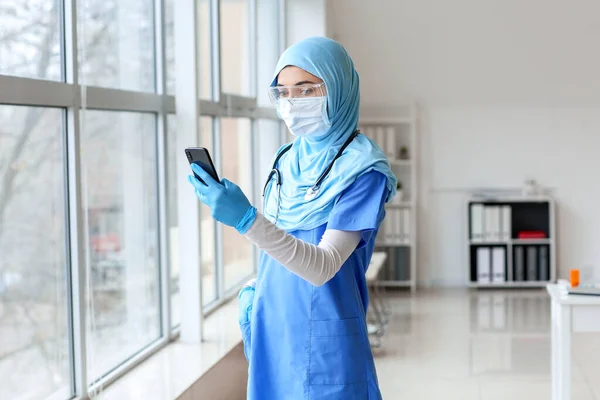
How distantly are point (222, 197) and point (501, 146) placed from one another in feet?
23.2

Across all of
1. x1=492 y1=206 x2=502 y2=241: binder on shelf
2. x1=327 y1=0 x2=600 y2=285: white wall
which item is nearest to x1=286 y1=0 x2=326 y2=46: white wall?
x1=327 y1=0 x2=600 y2=285: white wall

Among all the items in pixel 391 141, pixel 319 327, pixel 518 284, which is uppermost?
pixel 391 141

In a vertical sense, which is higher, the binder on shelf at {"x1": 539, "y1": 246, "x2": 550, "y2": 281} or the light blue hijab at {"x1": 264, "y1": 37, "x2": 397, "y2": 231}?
the light blue hijab at {"x1": 264, "y1": 37, "x2": 397, "y2": 231}

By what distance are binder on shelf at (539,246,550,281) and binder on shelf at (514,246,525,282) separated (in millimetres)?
163

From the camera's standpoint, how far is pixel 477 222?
833 centimetres

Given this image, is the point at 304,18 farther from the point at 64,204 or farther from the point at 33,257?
the point at 33,257

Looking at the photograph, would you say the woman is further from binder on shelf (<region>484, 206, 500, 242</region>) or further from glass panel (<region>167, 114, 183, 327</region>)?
binder on shelf (<region>484, 206, 500, 242</region>)

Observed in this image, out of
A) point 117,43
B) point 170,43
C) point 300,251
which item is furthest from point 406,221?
point 300,251

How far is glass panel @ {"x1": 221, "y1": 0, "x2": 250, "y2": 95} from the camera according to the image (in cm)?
599

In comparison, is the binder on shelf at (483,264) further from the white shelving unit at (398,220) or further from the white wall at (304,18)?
the white wall at (304,18)

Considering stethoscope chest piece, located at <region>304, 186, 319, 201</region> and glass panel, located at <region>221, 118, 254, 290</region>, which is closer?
stethoscope chest piece, located at <region>304, 186, 319, 201</region>

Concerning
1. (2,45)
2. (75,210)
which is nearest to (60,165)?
(75,210)

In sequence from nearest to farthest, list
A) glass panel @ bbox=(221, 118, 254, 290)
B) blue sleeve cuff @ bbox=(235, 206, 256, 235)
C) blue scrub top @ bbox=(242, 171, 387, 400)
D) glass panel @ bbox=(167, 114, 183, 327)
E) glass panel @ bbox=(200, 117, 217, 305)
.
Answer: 1. blue sleeve cuff @ bbox=(235, 206, 256, 235)
2. blue scrub top @ bbox=(242, 171, 387, 400)
3. glass panel @ bbox=(167, 114, 183, 327)
4. glass panel @ bbox=(200, 117, 217, 305)
5. glass panel @ bbox=(221, 118, 254, 290)

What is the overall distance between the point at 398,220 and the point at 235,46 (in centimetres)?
290
